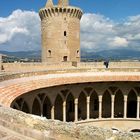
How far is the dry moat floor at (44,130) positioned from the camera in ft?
16.5

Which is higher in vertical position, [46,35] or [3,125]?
[46,35]

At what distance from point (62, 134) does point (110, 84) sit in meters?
21.2

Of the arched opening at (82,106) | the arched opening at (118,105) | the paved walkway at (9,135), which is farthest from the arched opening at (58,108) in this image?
the paved walkway at (9,135)

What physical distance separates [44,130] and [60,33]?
3300cm

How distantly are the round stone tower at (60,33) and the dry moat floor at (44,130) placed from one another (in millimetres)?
31431

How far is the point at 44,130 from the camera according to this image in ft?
19.5

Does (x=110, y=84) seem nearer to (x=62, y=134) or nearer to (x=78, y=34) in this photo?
(x=78, y=34)

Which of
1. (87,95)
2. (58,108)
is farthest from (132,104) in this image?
(58,108)

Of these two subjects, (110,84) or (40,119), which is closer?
(40,119)

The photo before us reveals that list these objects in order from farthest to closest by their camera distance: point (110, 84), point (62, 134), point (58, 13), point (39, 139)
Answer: point (58, 13) → point (110, 84) → point (39, 139) → point (62, 134)

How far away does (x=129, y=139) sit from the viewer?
478 centimetres

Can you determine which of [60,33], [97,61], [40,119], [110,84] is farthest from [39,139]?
[60,33]

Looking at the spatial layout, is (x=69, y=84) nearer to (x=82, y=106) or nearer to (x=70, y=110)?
(x=70, y=110)

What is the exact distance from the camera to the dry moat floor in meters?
5.03
